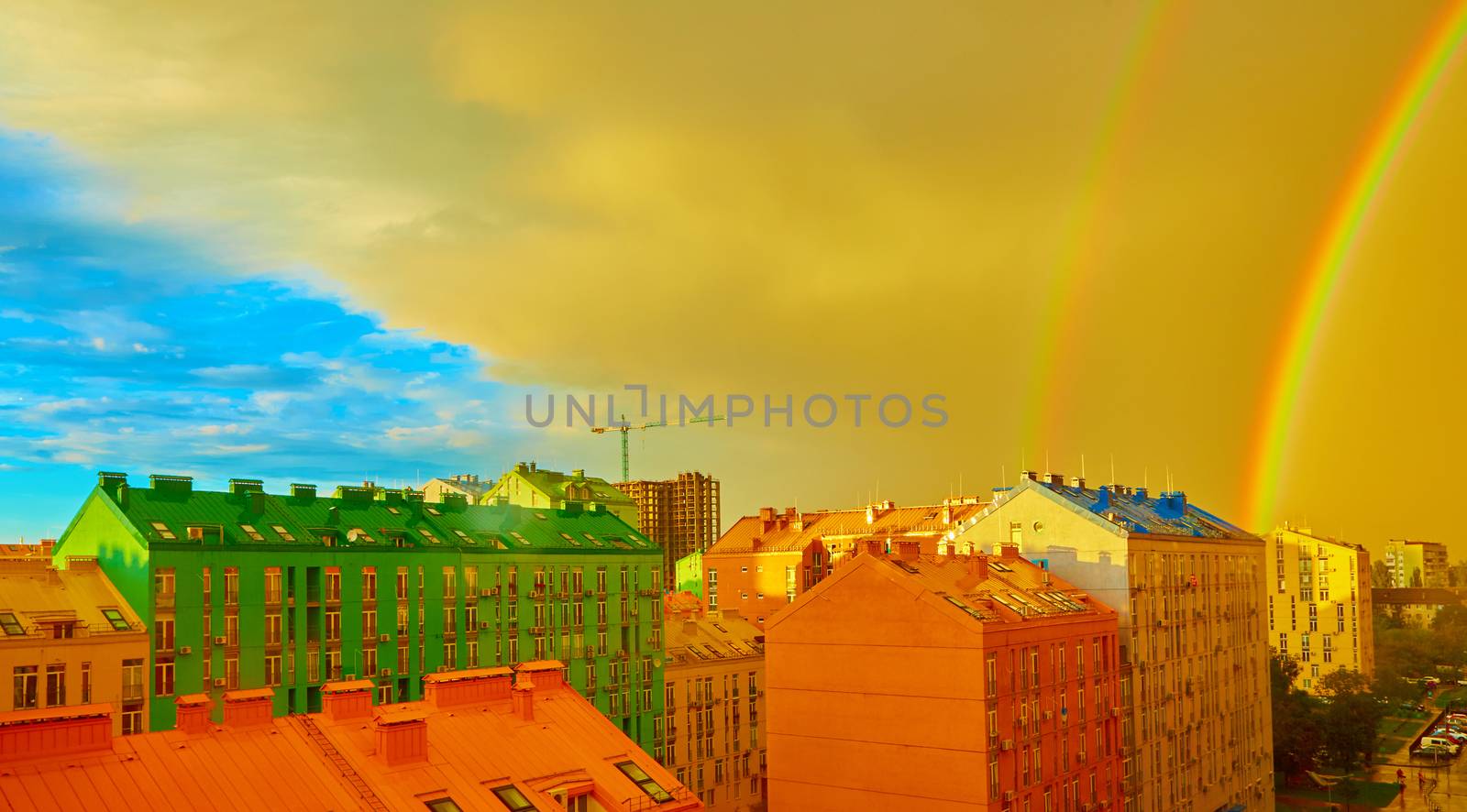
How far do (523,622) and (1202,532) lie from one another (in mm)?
51069

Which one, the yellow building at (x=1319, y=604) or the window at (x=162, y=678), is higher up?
the window at (x=162, y=678)

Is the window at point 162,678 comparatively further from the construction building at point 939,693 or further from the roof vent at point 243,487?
the construction building at point 939,693

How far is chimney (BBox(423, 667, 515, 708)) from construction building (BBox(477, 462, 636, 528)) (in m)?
55.9

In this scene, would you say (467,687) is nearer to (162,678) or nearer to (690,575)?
(162,678)

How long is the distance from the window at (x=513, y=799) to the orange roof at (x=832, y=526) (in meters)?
76.0

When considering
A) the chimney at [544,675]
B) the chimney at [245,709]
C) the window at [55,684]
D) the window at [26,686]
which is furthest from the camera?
the window at [55,684]

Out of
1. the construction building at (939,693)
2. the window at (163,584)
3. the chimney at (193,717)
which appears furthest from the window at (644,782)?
the window at (163,584)

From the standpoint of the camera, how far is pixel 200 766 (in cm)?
3350

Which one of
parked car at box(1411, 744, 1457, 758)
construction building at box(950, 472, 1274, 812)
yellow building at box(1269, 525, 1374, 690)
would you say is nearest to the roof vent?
construction building at box(950, 472, 1274, 812)

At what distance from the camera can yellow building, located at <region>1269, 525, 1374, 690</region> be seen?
156750 millimetres

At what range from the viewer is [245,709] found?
35938mm

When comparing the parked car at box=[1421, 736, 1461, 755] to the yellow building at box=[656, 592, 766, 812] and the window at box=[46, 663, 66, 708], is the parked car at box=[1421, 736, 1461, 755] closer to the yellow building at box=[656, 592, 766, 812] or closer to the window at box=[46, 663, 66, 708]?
the yellow building at box=[656, 592, 766, 812]

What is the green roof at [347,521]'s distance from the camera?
5784 cm

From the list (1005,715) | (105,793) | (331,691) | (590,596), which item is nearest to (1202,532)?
(1005,715)
